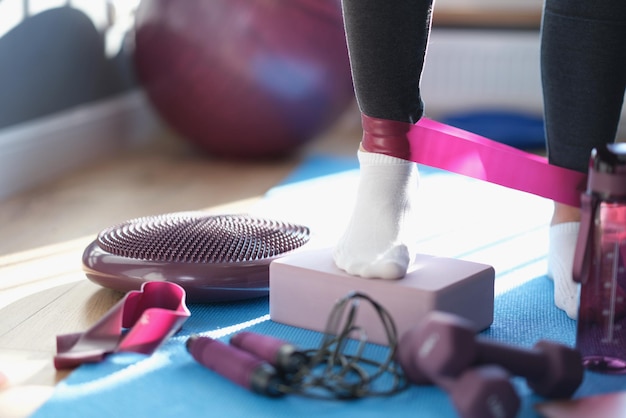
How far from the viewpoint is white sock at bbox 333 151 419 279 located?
1.15 meters

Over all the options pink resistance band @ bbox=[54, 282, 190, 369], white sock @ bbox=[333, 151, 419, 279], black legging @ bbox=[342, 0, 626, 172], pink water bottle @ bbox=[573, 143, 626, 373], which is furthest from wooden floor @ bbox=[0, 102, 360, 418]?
pink water bottle @ bbox=[573, 143, 626, 373]

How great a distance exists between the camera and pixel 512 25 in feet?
10.3

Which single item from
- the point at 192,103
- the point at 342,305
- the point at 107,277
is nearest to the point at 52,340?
the point at 107,277

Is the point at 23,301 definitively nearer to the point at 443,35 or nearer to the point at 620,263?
the point at 620,263

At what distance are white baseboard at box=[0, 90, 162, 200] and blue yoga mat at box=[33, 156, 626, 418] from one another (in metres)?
0.64

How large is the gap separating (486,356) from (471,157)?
0.35m

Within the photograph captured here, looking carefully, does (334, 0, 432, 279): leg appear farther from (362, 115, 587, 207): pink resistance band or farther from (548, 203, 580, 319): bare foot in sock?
(548, 203, 580, 319): bare foot in sock

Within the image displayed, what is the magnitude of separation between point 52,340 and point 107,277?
6.3 inches

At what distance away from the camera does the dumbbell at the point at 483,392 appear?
839 millimetres

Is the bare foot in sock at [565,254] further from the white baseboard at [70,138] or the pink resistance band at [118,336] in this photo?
the white baseboard at [70,138]

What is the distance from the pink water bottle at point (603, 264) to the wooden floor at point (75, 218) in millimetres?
650

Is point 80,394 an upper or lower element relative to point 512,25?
lower

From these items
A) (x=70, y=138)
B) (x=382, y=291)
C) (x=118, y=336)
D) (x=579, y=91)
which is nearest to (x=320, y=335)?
(x=382, y=291)

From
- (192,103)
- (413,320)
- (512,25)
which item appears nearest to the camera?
(413,320)
